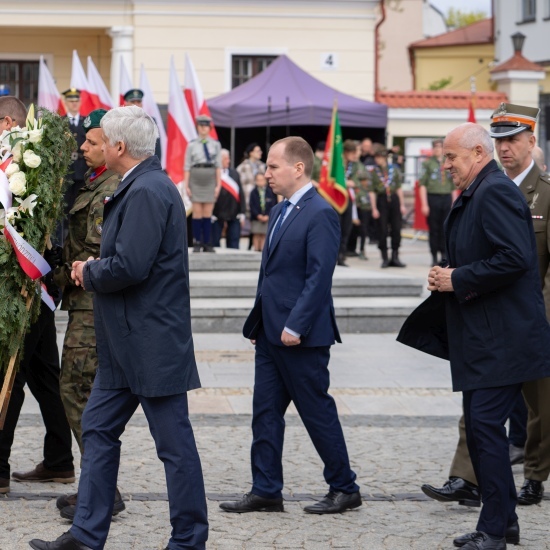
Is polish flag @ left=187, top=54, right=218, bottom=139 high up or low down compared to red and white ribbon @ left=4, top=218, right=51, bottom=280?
up

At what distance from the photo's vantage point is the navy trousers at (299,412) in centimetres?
629

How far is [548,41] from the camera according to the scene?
130ft

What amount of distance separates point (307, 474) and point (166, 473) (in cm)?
192

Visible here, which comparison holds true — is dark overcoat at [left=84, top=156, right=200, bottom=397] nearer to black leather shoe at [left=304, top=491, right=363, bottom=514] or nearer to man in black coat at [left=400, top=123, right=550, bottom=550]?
man in black coat at [left=400, top=123, right=550, bottom=550]

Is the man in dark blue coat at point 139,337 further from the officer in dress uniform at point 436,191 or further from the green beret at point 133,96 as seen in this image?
the officer in dress uniform at point 436,191

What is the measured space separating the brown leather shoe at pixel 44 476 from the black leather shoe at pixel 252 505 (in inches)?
37.3

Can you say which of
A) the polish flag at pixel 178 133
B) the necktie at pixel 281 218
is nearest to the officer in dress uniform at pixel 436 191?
the polish flag at pixel 178 133

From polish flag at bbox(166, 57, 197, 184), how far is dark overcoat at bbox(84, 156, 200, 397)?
13296 millimetres

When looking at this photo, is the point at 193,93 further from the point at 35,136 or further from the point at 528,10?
the point at 528,10

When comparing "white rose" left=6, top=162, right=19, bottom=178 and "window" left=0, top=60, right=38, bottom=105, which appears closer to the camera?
"white rose" left=6, top=162, right=19, bottom=178

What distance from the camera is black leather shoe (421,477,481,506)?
20.8 feet

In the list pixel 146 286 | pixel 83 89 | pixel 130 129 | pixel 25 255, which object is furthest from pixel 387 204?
pixel 146 286

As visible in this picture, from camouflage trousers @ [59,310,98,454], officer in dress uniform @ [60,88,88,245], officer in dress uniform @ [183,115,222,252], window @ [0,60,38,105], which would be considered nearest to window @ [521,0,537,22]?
window @ [0,60,38,105]

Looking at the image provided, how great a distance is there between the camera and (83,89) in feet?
59.0
